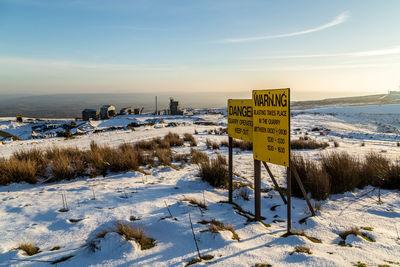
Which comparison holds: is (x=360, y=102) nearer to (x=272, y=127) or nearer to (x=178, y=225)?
(x=272, y=127)

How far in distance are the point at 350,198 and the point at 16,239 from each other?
5724 millimetres

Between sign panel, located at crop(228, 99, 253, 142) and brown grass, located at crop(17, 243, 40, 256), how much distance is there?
3.24m

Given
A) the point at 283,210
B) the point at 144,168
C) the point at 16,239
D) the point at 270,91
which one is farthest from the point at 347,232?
the point at 144,168

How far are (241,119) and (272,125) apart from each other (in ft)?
2.96

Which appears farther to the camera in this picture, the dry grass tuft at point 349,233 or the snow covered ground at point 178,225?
the dry grass tuft at point 349,233

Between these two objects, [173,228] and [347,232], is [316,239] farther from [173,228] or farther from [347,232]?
[173,228]

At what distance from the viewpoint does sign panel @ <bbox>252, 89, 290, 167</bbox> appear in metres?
3.05

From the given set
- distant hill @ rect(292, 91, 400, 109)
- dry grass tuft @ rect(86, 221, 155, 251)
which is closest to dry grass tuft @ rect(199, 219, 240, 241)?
dry grass tuft @ rect(86, 221, 155, 251)

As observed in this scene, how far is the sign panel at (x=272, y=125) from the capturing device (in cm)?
305

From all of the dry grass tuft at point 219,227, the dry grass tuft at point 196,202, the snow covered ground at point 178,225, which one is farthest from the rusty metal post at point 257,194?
the dry grass tuft at point 196,202

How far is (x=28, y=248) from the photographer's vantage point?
2721 mm

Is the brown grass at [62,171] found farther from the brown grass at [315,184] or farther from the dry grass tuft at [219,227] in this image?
the brown grass at [315,184]

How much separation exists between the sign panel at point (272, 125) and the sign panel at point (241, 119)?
0.27m

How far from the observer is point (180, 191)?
195 inches
